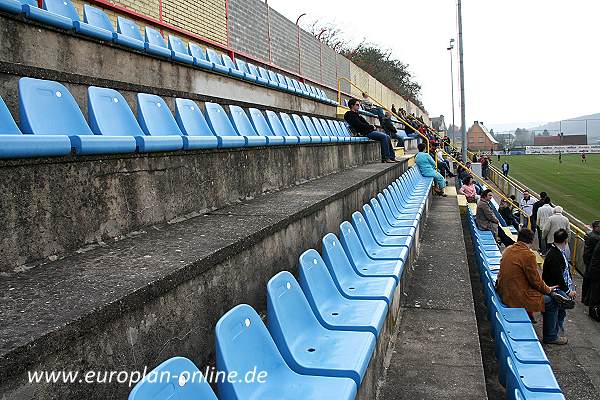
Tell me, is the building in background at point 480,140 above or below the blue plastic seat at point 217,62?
below

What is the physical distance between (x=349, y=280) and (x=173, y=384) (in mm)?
1901

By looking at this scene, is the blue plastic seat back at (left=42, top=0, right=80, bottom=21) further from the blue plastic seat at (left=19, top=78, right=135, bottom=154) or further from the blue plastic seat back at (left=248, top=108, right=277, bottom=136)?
the blue plastic seat at (left=19, top=78, right=135, bottom=154)

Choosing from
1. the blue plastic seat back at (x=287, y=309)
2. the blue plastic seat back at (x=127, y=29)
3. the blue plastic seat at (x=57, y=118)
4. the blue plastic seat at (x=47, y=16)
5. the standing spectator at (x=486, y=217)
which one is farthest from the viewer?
the standing spectator at (x=486, y=217)

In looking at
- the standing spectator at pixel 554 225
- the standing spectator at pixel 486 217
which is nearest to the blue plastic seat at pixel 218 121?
the standing spectator at pixel 486 217

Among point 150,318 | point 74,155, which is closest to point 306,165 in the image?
point 74,155

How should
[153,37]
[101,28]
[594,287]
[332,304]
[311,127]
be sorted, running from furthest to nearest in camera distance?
[594,287] → [311,127] → [153,37] → [101,28] → [332,304]

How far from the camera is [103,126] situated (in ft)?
8.79

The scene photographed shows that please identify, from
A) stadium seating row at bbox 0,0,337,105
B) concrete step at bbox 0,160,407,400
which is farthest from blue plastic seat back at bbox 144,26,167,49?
concrete step at bbox 0,160,407,400

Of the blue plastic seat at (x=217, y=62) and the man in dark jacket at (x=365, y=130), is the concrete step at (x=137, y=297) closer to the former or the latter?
the blue plastic seat at (x=217, y=62)

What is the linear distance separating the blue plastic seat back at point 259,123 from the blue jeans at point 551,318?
3.89 meters

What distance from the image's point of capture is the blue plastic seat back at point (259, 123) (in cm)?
480

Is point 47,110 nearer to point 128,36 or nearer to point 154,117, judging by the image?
point 154,117

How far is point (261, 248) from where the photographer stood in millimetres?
2553

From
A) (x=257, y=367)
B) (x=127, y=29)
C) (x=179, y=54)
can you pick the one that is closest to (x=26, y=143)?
(x=257, y=367)
